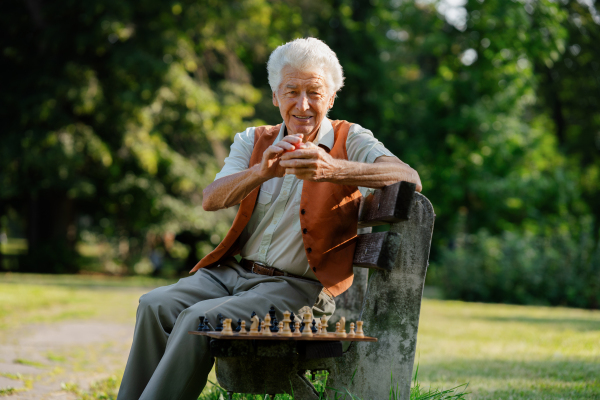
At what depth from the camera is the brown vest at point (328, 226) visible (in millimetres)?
2918

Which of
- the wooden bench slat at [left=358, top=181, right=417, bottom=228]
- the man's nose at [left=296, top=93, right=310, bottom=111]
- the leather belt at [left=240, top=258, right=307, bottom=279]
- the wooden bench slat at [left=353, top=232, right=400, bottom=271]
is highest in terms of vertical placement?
the man's nose at [left=296, top=93, right=310, bottom=111]

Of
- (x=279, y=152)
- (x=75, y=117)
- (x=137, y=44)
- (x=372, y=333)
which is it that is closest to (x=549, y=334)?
(x=372, y=333)

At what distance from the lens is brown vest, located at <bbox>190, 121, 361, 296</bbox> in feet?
9.57

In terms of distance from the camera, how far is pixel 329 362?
2783 millimetres

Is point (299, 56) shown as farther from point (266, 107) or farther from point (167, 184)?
point (266, 107)

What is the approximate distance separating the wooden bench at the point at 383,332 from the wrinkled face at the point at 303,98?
0.52 m

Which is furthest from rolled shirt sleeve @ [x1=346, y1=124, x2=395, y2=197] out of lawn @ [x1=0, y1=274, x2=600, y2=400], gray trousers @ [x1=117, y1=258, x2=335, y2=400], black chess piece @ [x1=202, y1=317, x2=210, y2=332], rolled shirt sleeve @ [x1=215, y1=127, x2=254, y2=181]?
lawn @ [x1=0, y1=274, x2=600, y2=400]

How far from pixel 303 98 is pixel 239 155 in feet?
1.53

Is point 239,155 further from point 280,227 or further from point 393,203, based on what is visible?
point 393,203

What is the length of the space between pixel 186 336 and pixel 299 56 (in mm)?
1411

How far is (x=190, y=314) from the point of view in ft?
8.64

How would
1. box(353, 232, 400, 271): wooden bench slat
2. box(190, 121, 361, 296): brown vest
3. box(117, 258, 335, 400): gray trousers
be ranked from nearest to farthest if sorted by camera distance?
1. box(117, 258, 335, 400): gray trousers
2. box(353, 232, 400, 271): wooden bench slat
3. box(190, 121, 361, 296): brown vest

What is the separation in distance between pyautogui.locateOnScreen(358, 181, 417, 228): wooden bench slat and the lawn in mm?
1655

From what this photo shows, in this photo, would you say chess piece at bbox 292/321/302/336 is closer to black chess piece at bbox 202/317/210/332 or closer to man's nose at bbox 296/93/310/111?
black chess piece at bbox 202/317/210/332
